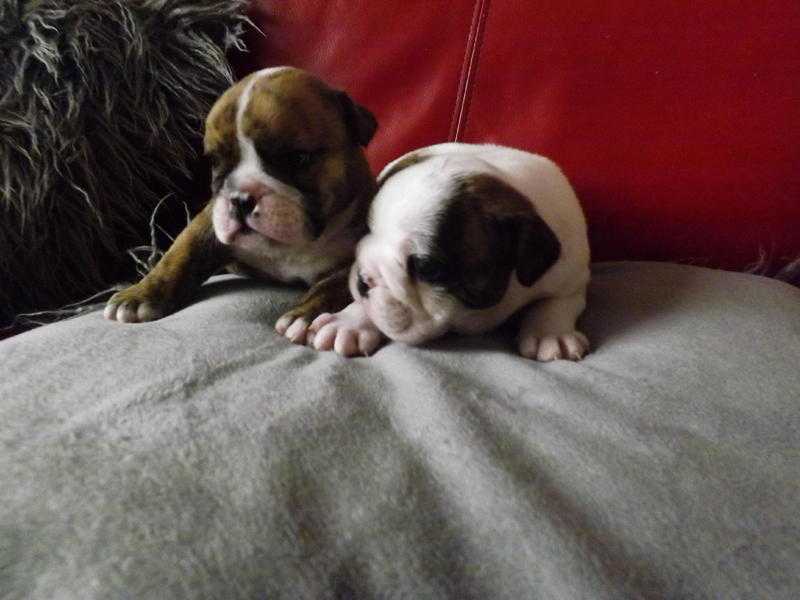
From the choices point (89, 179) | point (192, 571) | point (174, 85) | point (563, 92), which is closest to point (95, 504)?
point (192, 571)

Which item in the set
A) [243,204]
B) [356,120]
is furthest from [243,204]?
[356,120]

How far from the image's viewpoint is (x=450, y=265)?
3.90 ft

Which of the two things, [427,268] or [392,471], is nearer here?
[392,471]

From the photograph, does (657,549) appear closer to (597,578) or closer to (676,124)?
(597,578)

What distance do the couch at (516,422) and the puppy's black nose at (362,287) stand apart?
0.53ft

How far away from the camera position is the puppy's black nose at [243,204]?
1325mm

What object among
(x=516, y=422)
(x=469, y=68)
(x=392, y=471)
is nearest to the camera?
(x=392, y=471)

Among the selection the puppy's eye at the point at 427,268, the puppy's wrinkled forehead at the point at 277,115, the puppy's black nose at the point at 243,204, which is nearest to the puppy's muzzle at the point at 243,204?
the puppy's black nose at the point at 243,204

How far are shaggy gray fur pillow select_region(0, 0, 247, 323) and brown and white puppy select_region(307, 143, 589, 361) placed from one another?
60 centimetres

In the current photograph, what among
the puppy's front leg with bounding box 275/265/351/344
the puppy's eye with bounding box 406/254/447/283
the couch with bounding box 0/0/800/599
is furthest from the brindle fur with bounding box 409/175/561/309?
the puppy's front leg with bounding box 275/265/351/344

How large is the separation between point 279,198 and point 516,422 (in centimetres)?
69

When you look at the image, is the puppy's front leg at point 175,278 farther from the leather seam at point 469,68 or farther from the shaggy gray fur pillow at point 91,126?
the leather seam at point 469,68

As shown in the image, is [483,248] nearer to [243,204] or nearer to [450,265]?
[450,265]

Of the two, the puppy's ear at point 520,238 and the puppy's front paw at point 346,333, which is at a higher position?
the puppy's ear at point 520,238
